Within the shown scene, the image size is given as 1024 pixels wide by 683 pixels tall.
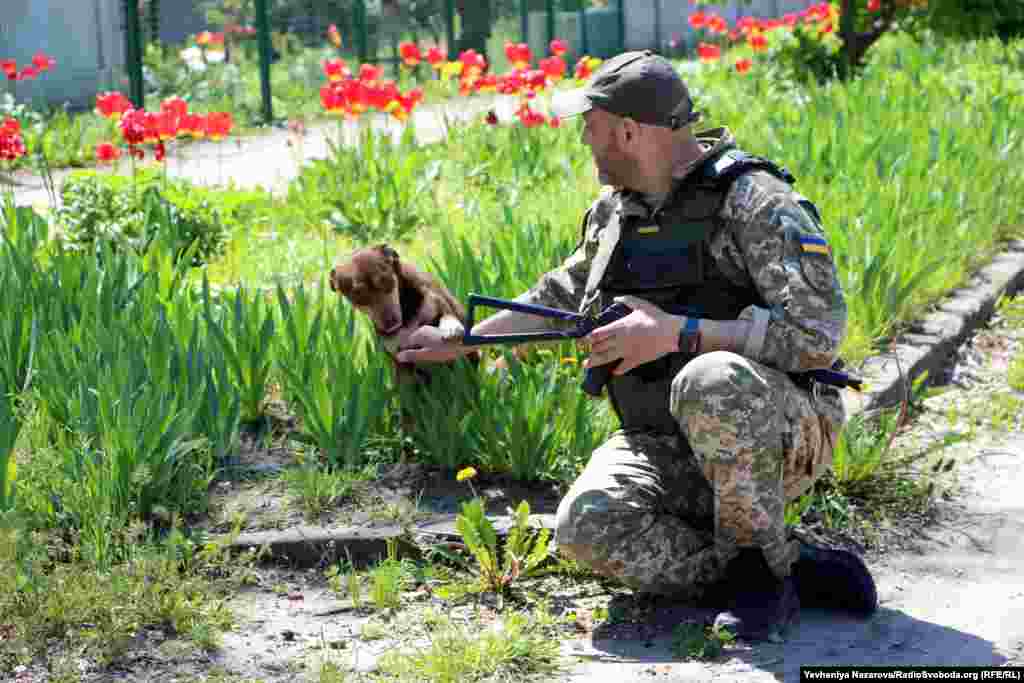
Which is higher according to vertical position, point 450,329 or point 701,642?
point 450,329

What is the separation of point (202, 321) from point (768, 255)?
2176 millimetres

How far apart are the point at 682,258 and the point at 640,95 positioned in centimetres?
42

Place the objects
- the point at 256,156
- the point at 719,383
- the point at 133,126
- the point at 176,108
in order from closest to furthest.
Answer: the point at 719,383 → the point at 133,126 → the point at 176,108 → the point at 256,156

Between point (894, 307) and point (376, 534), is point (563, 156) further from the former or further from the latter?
point (376, 534)

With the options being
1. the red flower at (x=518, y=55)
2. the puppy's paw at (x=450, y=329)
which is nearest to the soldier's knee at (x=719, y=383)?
the puppy's paw at (x=450, y=329)

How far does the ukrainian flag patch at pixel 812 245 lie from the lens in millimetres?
3682

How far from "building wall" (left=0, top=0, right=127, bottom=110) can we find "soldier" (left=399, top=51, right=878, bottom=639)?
37.3 feet

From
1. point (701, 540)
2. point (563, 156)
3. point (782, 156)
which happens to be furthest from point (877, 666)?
point (563, 156)

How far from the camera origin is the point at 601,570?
386cm

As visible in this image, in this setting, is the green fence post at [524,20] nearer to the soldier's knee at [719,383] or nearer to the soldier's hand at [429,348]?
the soldier's hand at [429,348]

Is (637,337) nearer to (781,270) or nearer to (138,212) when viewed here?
(781,270)

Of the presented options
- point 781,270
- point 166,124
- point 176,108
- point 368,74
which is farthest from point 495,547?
point 368,74

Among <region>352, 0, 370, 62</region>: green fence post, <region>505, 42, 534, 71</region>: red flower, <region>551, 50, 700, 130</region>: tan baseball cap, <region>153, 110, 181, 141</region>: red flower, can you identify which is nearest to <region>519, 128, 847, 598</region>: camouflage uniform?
<region>551, 50, 700, 130</region>: tan baseball cap

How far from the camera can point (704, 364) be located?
362 centimetres
